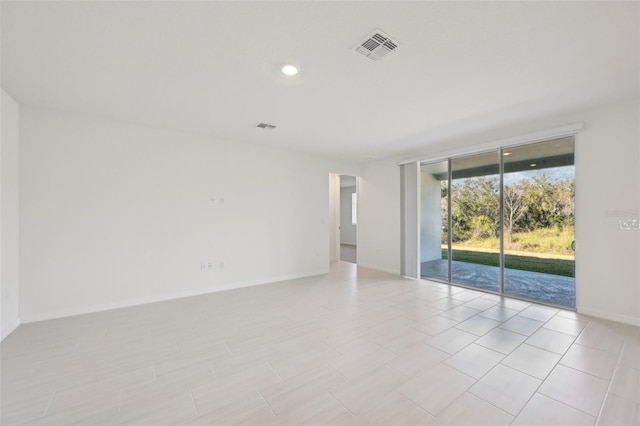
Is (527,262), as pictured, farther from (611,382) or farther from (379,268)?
(611,382)

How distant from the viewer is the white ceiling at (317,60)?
178 cm

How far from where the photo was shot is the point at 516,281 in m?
5.72

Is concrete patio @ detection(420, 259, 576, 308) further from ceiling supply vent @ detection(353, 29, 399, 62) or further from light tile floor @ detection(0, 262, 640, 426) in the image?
ceiling supply vent @ detection(353, 29, 399, 62)

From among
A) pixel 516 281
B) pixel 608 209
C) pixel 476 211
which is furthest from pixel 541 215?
pixel 608 209

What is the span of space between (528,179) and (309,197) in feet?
17.3

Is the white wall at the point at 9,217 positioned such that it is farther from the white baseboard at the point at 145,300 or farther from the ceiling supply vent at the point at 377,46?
the ceiling supply vent at the point at 377,46

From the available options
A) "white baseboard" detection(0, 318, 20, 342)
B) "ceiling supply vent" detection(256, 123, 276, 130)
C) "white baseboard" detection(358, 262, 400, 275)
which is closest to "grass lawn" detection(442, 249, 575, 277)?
"white baseboard" detection(358, 262, 400, 275)

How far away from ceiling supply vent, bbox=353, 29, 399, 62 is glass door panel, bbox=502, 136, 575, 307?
447cm

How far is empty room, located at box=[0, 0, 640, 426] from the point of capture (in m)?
1.85

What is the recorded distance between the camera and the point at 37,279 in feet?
11.0

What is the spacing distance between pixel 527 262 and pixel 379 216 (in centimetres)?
475

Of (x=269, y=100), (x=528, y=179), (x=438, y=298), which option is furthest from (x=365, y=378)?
(x=528, y=179)

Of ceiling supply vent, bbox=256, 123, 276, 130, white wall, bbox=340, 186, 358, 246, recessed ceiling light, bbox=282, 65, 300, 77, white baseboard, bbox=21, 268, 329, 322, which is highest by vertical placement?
ceiling supply vent, bbox=256, 123, 276, 130

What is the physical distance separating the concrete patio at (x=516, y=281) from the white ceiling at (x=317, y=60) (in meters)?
3.02
